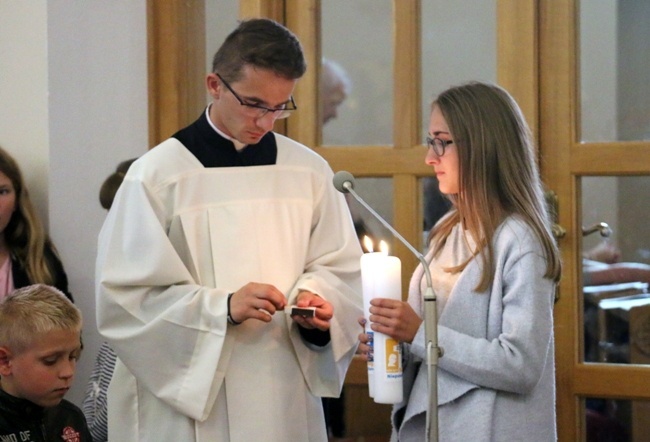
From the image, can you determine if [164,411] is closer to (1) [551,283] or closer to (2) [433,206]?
(1) [551,283]

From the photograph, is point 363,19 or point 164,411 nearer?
point 164,411

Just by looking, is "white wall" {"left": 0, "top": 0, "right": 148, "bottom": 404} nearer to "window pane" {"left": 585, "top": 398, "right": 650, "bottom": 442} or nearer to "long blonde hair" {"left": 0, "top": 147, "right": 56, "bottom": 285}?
"long blonde hair" {"left": 0, "top": 147, "right": 56, "bottom": 285}

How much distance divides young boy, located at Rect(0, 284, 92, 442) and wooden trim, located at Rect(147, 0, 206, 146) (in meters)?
1.28

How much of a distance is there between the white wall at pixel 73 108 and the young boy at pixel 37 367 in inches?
37.4

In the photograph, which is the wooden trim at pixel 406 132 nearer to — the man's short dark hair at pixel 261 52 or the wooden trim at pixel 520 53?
the wooden trim at pixel 520 53

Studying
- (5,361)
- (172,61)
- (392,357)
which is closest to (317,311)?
(392,357)

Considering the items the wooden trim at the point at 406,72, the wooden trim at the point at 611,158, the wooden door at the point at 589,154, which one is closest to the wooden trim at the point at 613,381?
the wooden door at the point at 589,154

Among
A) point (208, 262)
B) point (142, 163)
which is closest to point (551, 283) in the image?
point (208, 262)

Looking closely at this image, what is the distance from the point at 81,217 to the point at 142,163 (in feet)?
3.42

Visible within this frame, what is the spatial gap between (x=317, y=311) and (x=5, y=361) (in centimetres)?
82

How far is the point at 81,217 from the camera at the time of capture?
3.60 meters

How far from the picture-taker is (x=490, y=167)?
2.40 metres

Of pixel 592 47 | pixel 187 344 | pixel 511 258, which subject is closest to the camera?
pixel 511 258

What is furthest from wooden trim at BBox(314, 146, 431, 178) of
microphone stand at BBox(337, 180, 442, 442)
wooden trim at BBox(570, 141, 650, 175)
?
microphone stand at BBox(337, 180, 442, 442)
